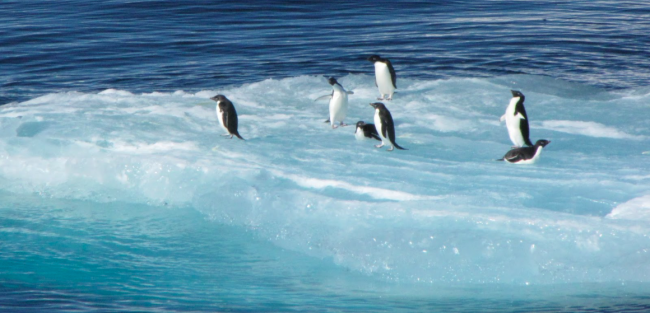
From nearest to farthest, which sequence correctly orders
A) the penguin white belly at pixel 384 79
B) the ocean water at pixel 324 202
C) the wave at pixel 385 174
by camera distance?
the ocean water at pixel 324 202, the wave at pixel 385 174, the penguin white belly at pixel 384 79

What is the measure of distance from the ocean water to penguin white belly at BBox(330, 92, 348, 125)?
0.15 m

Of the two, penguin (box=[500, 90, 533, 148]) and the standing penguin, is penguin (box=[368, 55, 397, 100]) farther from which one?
penguin (box=[500, 90, 533, 148])

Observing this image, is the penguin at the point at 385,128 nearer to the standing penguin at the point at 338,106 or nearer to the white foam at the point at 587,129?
the standing penguin at the point at 338,106

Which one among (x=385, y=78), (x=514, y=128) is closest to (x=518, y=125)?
(x=514, y=128)

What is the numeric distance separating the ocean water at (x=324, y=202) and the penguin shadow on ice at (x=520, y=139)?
4.8 inches

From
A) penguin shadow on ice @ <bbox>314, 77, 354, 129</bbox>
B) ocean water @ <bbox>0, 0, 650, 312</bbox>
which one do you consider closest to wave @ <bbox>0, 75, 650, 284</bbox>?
ocean water @ <bbox>0, 0, 650, 312</bbox>

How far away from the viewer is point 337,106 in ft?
22.6

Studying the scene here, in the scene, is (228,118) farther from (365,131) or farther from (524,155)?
(524,155)

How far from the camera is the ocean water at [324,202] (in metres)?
4.25

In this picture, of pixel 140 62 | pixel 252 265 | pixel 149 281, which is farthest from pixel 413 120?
pixel 140 62

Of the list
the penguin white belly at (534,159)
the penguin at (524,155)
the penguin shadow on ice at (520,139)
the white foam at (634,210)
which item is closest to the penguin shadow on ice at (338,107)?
the penguin shadow on ice at (520,139)

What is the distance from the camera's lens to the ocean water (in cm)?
425

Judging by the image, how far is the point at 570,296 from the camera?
4094 mm

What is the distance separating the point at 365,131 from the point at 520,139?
55.1 inches
